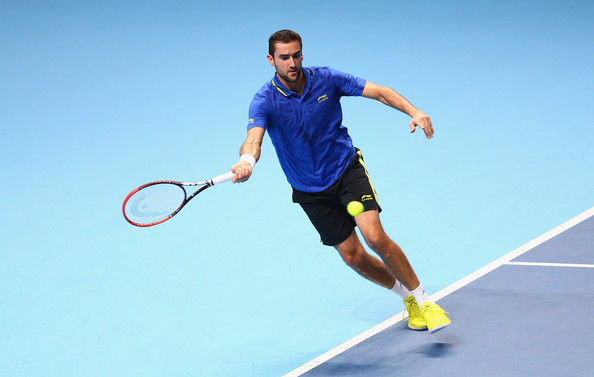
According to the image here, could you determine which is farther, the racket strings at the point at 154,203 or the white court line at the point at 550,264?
the white court line at the point at 550,264

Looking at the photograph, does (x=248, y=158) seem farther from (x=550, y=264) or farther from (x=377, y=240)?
(x=550, y=264)

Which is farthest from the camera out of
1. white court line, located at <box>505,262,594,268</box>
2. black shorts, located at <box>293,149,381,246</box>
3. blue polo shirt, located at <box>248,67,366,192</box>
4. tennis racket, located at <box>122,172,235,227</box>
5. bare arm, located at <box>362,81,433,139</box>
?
white court line, located at <box>505,262,594,268</box>

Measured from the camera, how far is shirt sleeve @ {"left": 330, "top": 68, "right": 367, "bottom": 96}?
4914mm

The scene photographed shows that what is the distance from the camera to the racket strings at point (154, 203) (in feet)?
15.4

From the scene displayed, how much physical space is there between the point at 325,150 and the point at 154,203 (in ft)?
3.39

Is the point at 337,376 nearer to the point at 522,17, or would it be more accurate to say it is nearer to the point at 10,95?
the point at 10,95

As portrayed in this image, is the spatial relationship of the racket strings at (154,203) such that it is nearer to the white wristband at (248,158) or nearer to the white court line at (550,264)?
the white wristband at (248,158)

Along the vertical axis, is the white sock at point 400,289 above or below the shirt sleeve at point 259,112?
below

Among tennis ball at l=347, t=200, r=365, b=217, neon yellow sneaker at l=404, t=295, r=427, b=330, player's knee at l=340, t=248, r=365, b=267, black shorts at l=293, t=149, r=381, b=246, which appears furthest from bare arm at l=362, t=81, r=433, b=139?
neon yellow sneaker at l=404, t=295, r=427, b=330

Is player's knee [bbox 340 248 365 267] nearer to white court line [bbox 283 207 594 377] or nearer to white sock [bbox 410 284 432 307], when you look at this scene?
white sock [bbox 410 284 432 307]

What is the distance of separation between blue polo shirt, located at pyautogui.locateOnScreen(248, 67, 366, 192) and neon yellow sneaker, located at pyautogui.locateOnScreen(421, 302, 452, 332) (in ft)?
3.02

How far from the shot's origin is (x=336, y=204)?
196 inches

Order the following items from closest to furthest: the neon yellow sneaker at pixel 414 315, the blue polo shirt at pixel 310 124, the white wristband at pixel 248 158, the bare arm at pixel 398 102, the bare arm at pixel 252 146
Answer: the bare arm at pixel 252 146, the white wristband at pixel 248 158, the bare arm at pixel 398 102, the blue polo shirt at pixel 310 124, the neon yellow sneaker at pixel 414 315

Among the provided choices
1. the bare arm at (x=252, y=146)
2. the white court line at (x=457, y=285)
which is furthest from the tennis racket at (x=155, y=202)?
the white court line at (x=457, y=285)
